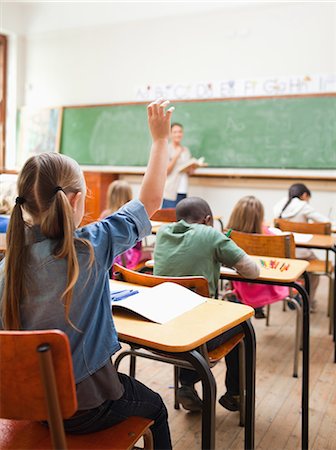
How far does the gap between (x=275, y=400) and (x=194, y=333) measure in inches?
54.8

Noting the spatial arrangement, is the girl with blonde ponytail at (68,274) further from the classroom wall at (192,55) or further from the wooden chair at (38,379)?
the classroom wall at (192,55)

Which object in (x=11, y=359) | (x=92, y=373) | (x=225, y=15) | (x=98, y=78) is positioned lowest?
(x=92, y=373)

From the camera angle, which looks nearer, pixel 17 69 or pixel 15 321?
pixel 15 321

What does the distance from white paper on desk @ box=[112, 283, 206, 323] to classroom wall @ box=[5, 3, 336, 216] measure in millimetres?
4436

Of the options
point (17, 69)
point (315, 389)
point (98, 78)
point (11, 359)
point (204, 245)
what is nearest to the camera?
point (11, 359)

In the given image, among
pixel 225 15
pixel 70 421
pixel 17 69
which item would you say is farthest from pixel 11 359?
pixel 17 69

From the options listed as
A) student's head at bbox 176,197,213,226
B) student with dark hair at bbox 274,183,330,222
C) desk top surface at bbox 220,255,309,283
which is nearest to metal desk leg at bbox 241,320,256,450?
desk top surface at bbox 220,255,309,283

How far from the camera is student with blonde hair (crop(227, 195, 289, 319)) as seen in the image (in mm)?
2830

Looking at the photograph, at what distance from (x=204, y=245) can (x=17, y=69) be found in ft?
20.7

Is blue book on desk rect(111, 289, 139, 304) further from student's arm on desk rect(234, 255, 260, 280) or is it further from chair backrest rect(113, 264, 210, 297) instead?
student's arm on desk rect(234, 255, 260, 280)

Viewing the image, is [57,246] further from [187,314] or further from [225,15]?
[225,15]

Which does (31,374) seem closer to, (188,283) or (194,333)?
(194,333)

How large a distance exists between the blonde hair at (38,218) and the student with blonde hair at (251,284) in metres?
1.79

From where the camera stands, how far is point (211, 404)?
1.21 metres
